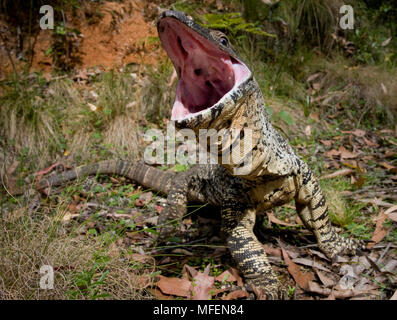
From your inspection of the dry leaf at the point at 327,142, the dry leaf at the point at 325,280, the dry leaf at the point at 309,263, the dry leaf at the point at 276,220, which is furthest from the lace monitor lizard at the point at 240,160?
the dry leaf at the point at 327,142

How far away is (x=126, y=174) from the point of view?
419 cm

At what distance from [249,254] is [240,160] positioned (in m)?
0.79

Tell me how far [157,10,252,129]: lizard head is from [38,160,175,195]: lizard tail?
1.98 m

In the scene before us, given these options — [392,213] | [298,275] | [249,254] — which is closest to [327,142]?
[392,213]

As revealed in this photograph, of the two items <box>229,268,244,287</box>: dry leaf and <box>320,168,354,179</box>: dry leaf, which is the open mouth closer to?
<box>229,268,244,287</box>: dry leaf

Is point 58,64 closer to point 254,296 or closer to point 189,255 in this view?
point 189,255

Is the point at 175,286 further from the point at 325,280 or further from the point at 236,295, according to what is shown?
the point at 325,280

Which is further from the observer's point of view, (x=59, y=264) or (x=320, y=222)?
(x=320, y=222)

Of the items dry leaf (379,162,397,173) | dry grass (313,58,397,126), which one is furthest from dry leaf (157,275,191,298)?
dry grass (313,58,397,126)

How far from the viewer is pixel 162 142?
193 inches

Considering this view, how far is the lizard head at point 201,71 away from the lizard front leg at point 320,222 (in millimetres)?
1067
